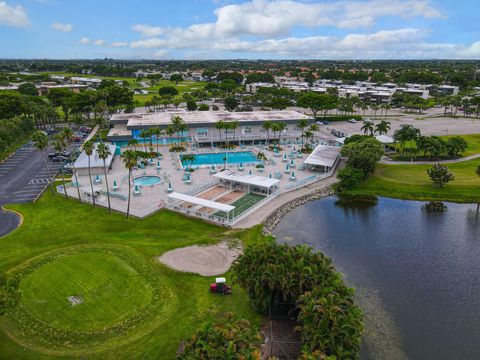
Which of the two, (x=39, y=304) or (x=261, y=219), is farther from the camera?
(x=261, y=219)

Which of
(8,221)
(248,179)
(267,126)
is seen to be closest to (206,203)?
(248,179)

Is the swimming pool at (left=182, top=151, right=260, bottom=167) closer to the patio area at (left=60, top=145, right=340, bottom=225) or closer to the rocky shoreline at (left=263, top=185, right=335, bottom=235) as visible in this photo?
the patio area at (left=60, top=145, right=340, bottom=225)

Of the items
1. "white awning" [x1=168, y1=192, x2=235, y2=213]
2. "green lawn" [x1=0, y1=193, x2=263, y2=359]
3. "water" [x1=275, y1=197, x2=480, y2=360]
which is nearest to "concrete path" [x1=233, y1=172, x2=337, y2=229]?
"green lawn" [x1=0, y1=193, x2=263, y2=359]

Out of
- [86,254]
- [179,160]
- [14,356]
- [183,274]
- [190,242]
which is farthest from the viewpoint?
[179,160]

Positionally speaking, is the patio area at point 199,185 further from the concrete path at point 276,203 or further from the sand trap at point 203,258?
the sand trap at point 203,258

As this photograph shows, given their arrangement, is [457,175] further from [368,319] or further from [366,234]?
[368,319]

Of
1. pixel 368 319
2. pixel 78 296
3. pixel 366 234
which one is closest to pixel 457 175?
pixel 366 234

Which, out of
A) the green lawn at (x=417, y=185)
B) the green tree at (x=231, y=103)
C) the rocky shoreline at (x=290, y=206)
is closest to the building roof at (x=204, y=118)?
the green tree at (x=231, y=103)
